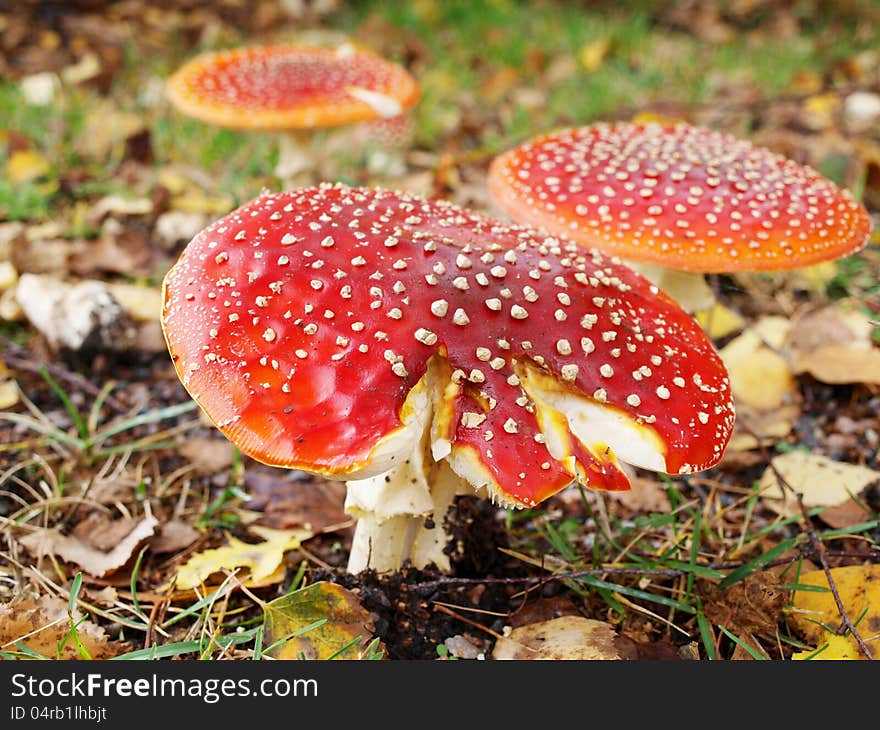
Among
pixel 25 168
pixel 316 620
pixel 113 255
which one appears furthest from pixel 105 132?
pixel 316 620

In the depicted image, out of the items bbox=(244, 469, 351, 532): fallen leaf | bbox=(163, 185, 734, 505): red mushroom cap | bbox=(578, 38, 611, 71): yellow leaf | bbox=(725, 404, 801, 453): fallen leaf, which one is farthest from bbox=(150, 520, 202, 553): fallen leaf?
bbox=(578, 38, 611, 71): yellow leaf

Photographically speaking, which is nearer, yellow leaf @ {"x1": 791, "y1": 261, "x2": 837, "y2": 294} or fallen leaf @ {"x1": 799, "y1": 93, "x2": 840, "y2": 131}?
yellow leaf @ {"x1": 791, "y1": 261, "x2": 837, "y2": 294}

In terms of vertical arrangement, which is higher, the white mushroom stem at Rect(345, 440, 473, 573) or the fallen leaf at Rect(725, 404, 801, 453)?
the white mushroom stem at Rect(345, 440, 473, 573)

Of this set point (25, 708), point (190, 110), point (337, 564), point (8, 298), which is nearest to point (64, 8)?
point (190, 110)

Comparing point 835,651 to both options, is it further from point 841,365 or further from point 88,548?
point 88,548

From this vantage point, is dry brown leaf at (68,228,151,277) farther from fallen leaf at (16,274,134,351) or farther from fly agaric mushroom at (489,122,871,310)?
fly agaric mushroom at (489,122,871,310)

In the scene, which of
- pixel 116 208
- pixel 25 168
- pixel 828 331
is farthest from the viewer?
pixel 25 168
